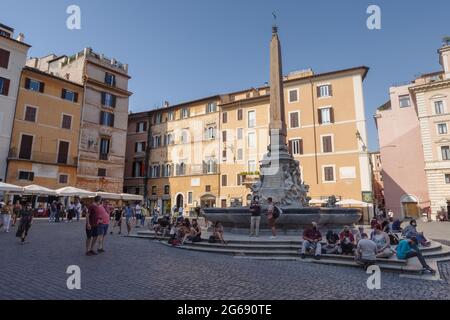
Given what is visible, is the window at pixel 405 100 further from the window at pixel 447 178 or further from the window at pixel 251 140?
the window at pixel 251 140

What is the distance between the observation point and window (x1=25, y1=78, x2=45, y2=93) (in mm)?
27280

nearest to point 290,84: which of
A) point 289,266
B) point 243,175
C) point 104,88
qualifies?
point 243,175

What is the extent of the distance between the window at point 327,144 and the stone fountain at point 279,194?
16.4 metres

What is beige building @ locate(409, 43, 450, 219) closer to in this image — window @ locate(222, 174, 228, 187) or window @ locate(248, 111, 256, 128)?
window @ locate(248, 111, 256, 128)

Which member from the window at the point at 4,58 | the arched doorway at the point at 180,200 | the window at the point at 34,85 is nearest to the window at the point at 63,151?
the window at the point at 34,85

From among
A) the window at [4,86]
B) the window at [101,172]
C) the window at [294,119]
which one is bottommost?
the window at [101,172]

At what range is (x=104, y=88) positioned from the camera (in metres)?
33.0

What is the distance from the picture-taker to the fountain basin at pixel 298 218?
33.5 ft

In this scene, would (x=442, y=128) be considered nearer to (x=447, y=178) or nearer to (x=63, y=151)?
(x=447, y=178)

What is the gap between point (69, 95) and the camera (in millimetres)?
30281
